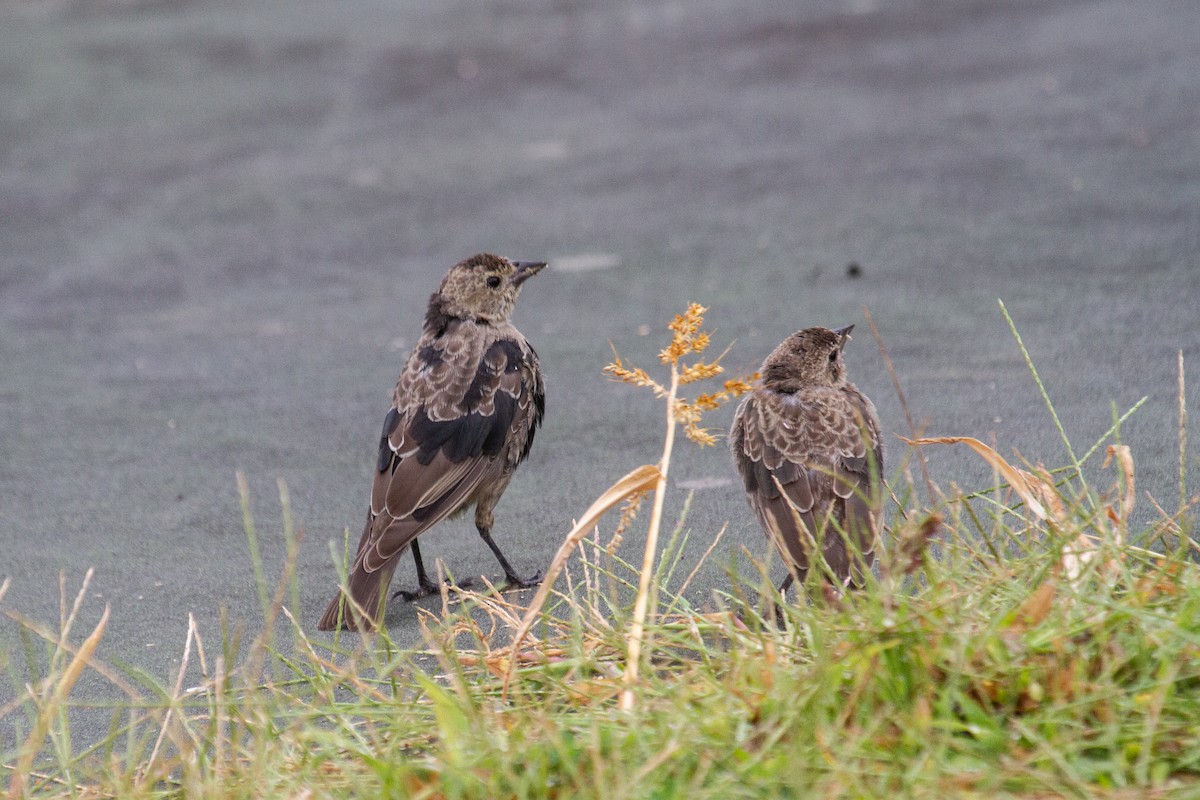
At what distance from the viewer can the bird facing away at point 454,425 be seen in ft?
18.6

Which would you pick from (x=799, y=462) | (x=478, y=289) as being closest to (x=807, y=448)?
(x=799, y=462)

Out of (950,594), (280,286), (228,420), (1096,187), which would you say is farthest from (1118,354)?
(280,286)

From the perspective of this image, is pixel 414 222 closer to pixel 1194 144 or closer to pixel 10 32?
pixel 1194 144

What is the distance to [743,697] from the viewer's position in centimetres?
361

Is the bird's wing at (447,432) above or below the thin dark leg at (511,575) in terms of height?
above

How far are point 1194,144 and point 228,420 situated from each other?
21.6 feet

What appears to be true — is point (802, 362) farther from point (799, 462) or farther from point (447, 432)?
point (447, 432)

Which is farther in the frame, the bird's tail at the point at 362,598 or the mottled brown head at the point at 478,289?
the mottled brown head at the point at 478,289

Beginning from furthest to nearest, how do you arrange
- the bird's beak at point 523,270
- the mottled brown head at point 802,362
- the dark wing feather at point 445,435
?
the bird's beak at point 523,270 → the mottled brown head at point 802,362 → the dark wing feather at point 445,435

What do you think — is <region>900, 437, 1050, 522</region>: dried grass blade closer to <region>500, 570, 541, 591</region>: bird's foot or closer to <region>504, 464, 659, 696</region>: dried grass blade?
<region>504, 464, 659, 696</region>: dried grass blade

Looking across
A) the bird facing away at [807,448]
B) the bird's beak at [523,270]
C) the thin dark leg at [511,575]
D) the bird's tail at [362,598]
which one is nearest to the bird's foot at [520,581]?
the thin dark leg at [511,575]

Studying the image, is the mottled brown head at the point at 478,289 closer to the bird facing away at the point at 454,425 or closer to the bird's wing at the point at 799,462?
the bird facing away at the point at 454,425

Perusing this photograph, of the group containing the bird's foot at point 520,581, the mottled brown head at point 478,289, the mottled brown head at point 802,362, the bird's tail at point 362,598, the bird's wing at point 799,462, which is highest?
the mottled brown head at point 478,289

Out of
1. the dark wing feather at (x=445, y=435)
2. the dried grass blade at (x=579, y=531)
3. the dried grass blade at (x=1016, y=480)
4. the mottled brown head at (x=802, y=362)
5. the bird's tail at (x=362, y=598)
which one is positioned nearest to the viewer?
the dried grass blade at (x=579, y=531)
